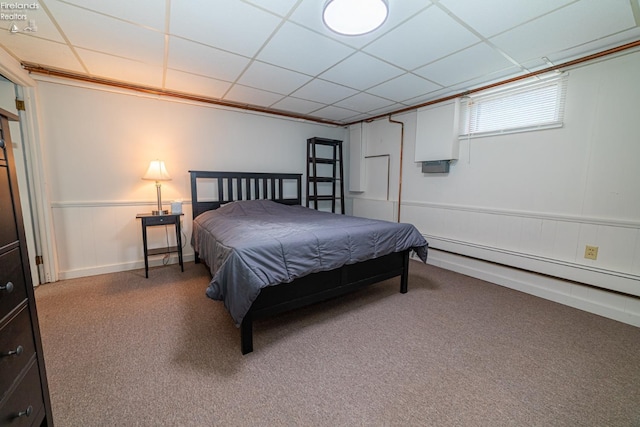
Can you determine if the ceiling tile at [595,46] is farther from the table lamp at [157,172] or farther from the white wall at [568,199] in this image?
the table lamp at [157,172]

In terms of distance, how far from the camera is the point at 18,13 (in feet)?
5.44

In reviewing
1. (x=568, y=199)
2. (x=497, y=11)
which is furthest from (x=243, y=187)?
(x=568, y=199)

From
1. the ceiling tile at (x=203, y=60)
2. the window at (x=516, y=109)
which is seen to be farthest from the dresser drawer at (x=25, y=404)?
the window at (x=516, y=109)

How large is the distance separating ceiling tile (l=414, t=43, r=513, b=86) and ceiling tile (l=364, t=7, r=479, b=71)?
0.40 ft

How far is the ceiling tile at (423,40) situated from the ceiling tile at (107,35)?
1.71 m

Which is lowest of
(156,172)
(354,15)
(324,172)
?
(156,172)

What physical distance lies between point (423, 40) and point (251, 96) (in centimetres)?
210

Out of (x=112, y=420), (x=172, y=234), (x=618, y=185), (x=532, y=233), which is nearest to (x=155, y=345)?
(x=112, y=420)

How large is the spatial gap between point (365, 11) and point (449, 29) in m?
0.69

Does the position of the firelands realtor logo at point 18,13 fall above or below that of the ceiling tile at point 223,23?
below

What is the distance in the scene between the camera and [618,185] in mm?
2117

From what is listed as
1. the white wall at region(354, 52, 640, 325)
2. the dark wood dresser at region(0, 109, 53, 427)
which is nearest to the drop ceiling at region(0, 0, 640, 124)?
the white wall at region(354, 52, 640, 325)

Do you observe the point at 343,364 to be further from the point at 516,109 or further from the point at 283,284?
the point at 516,109

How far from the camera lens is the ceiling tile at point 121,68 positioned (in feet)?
7.36
